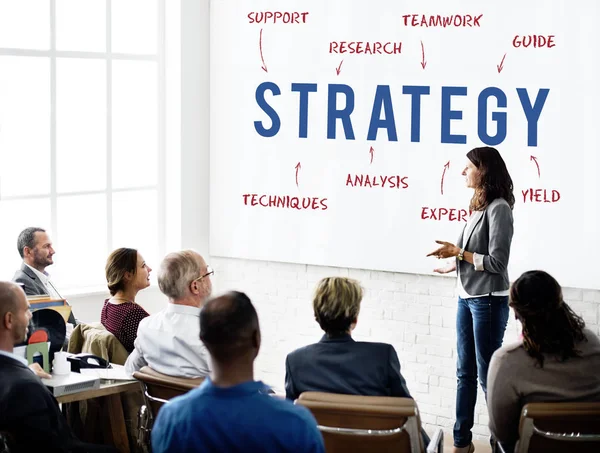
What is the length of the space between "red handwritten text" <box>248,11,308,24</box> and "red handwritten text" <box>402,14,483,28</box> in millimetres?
804

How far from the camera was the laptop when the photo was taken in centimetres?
408

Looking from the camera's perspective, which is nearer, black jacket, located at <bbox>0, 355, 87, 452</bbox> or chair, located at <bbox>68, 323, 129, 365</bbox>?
black jacket, located at <bbox>0, 355, 87, 452</bbox>

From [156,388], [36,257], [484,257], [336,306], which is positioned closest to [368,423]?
[336,306]

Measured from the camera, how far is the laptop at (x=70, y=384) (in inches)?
161

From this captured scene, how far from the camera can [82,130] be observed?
667cm

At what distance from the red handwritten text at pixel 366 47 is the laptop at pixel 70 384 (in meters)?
3.19

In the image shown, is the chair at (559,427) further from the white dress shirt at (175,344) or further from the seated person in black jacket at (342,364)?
the white dress shirt at (175,344)

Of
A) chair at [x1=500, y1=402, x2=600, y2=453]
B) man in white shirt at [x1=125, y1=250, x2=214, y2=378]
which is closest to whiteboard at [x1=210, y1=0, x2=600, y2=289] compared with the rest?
man in white shirt at [x1=125, y1=250, x2=214, y2=378]

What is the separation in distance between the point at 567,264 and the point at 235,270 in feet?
8.09

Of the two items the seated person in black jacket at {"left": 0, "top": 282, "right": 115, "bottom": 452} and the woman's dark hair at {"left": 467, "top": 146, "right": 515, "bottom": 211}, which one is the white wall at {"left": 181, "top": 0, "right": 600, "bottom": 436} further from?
the seated person in black jacket at {"left": 0, "top": 282, "right": 115, "bottom": 452}

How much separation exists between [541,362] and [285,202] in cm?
343

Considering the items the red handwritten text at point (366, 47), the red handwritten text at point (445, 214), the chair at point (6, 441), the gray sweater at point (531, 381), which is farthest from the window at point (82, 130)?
the gray sweater at point (531, 381)

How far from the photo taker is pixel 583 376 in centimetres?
364

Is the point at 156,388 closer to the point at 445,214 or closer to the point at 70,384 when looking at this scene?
the point at 70,384
